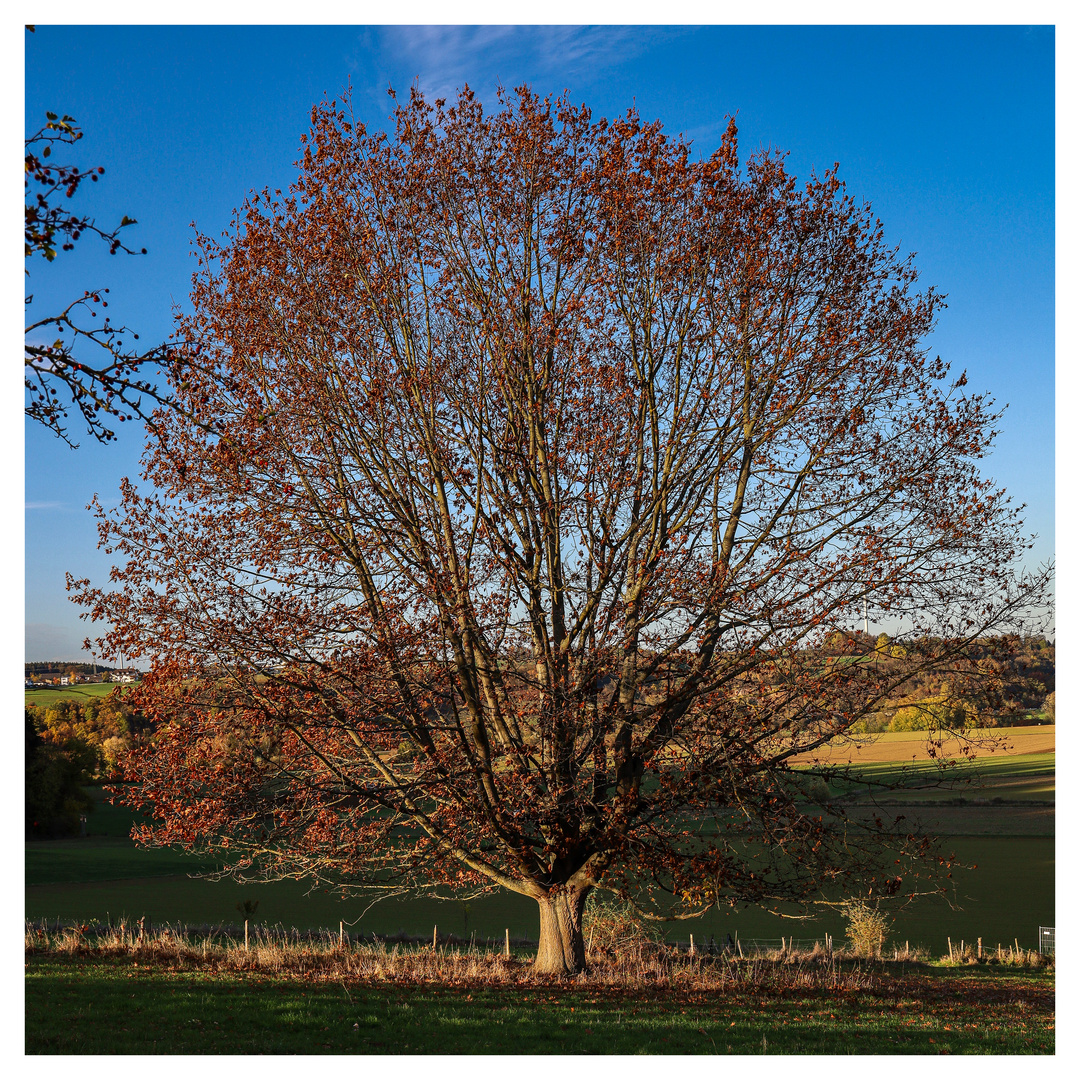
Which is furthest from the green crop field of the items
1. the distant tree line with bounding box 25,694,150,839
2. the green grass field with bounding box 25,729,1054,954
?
the distant tree line with bounding box 25,694,150,839

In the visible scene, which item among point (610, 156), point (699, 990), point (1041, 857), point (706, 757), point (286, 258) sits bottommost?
point (1041, 857)

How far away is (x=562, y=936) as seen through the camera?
9672 mm

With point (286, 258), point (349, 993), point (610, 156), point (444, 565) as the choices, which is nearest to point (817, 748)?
point (444, 565)

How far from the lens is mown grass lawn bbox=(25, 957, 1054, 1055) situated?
6.47 metres

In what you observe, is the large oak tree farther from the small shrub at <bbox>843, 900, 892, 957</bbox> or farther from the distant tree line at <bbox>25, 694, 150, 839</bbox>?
the distant tree line at <bbox>25, 694, 150, 839</bbox>

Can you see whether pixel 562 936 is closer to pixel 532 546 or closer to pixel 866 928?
pixel 532 546

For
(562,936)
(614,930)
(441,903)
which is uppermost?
(562,936)

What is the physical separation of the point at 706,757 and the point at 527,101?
737cm

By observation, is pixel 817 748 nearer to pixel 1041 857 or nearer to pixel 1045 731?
pixel 1041 857

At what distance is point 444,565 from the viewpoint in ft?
27.7

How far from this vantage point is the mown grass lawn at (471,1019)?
21.2 feet

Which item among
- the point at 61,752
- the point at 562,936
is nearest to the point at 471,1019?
the point at 562,936

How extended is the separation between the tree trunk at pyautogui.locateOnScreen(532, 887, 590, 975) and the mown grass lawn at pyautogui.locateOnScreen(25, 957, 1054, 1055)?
0.78 metres

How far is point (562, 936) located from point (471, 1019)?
2720 millimetres
